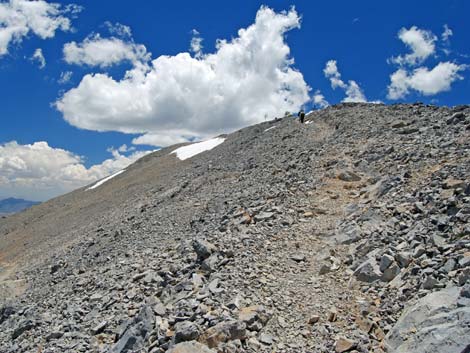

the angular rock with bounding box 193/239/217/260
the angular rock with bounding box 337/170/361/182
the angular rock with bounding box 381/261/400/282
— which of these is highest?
the angular rock with bounding box 337/170/361/182

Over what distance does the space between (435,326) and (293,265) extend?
560 centimetres

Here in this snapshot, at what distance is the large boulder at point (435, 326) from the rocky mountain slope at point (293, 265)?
0.03 metres

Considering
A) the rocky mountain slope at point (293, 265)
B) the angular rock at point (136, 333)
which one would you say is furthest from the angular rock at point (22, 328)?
the angular rock at point (136, 333)

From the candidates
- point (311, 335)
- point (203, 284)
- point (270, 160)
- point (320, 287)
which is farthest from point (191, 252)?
point (270, 160)

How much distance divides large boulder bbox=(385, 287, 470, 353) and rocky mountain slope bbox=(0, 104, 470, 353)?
1.3 inches

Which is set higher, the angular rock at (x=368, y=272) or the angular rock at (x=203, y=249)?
the angular rock at (x=203, y=249)

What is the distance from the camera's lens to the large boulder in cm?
751

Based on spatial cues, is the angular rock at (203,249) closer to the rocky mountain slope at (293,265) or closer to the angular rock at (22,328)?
the rocky mountain slope at (293,265)

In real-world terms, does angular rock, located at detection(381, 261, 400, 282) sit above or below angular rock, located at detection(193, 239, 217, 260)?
below

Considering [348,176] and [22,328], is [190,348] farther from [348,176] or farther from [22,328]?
[348,176]

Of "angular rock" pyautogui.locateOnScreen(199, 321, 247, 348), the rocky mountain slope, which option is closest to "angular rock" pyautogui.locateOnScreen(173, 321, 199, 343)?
the rocky mountain slope

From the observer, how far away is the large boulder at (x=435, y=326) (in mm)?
7508

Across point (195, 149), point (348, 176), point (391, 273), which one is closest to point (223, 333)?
point (391, 273)

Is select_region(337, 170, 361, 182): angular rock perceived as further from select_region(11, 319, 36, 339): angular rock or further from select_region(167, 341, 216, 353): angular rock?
select_region(11, 319, 36, 339): angular rock
